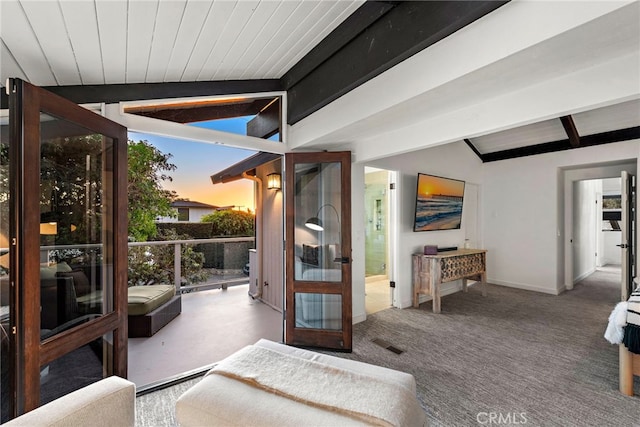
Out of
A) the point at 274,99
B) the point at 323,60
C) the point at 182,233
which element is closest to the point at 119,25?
the point at 323,60

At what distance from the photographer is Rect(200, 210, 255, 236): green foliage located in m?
6.41

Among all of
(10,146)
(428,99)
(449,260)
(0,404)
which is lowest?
(0,404)

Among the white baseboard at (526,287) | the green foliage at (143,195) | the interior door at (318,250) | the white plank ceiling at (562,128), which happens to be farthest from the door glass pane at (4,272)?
the white baseboard at (526,287)

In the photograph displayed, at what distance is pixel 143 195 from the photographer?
457cm

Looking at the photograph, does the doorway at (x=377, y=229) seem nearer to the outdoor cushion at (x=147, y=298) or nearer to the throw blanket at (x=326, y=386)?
the outdoor cushion at (x=147, y=298)

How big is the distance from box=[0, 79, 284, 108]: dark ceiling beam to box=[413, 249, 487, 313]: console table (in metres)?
3.11

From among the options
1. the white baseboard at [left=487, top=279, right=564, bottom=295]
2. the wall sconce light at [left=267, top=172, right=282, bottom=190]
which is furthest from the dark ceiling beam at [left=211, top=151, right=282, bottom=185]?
the white baseboard at [left=487, top=279, right=564, bottom=295]

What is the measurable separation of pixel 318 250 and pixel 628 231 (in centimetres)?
468

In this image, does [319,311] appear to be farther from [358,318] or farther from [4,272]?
[4,272]

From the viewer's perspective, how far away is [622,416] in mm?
1928

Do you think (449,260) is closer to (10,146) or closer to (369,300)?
(369,300)

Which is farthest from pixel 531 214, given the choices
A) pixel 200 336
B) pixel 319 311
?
pixel 200 336

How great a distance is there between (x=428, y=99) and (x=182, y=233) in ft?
17.9

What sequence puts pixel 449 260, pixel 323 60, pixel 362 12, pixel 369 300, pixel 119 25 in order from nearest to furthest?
pixel 119 25
pixel 362 12
pixel 323 60
pixel 449 260
pixel 369 300
